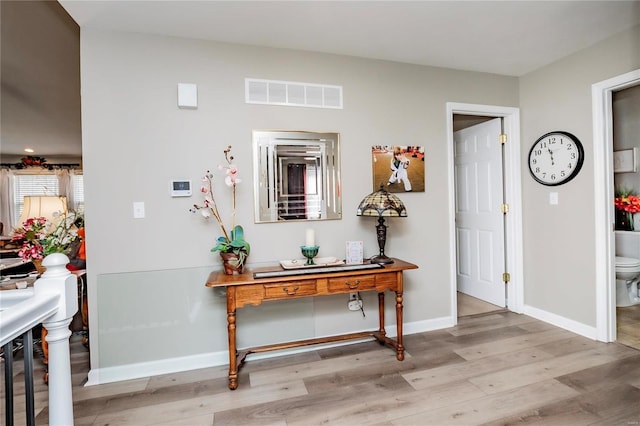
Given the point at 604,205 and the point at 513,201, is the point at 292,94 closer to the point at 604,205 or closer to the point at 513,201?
the point at 513,201

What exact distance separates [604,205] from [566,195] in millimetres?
299

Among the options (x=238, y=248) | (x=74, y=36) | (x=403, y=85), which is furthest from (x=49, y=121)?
(x=403, y=85)

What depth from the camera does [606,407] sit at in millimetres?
1822

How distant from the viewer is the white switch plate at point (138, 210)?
230 centimetres

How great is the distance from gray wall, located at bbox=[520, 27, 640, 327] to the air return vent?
2.00 meters

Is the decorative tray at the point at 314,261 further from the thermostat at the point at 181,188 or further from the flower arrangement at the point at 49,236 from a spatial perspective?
the flower arrangement at the point at 49,236

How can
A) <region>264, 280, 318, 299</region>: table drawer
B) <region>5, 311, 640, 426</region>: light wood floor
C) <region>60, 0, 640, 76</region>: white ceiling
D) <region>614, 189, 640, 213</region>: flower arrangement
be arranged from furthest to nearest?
<region>614, 189, 640, 213</region>: flower arrangement
<region>264, 280, 318, 299</region>: table drawer
<region>60, 0, 640, 76</region>: white ceiling
<region>5, 311, 640, 426</region>: light wood floor

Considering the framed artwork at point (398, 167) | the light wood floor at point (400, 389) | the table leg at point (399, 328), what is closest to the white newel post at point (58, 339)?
the light wood floor at point (400, 389)

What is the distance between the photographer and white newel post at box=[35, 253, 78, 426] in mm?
1061

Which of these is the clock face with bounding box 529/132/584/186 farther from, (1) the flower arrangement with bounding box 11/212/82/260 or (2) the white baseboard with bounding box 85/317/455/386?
(1) the flower arrangement with bounding box 11/212/82/260

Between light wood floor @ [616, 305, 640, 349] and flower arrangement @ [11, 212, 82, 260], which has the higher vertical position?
flower arrangement @ [11, 212, 82, 260]

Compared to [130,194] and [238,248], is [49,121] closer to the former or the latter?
[130,194]

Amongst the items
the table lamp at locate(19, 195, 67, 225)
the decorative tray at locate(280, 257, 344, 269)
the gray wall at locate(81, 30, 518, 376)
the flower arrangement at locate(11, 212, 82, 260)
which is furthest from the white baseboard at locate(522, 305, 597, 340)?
the table lamp at locate(19, 195, 67, 225)

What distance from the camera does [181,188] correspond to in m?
2.36
